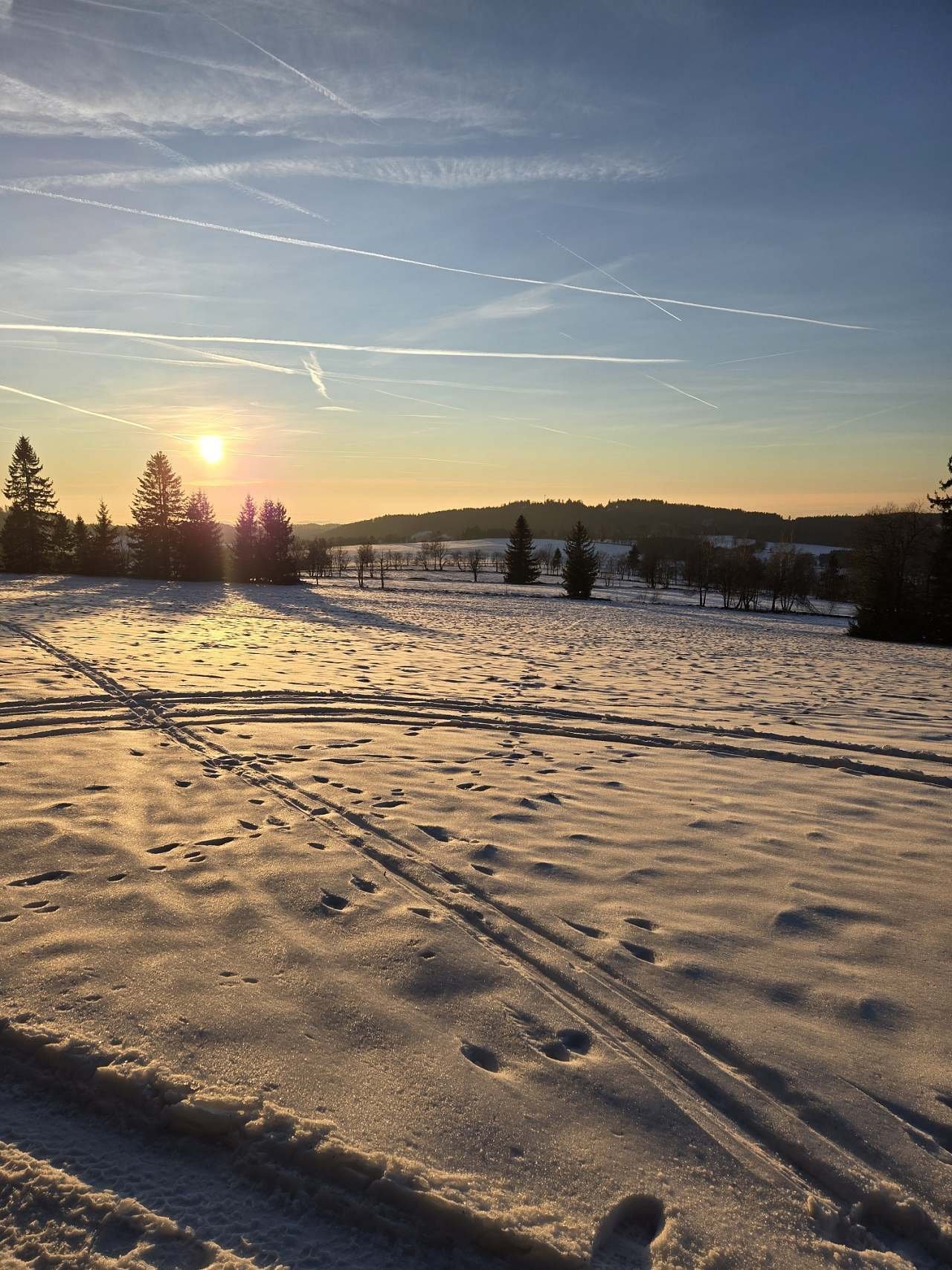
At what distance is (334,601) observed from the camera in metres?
34.8

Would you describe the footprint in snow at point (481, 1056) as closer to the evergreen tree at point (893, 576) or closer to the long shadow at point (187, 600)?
the long shadow at point (187, 600)

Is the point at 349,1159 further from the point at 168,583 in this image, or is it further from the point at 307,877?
the point at 168,583

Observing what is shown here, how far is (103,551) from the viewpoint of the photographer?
49938 mm

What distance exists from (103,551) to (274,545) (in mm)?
13832

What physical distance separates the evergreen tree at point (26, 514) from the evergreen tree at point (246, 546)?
16.2m

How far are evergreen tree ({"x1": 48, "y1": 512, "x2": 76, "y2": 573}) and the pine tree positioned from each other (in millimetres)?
2062

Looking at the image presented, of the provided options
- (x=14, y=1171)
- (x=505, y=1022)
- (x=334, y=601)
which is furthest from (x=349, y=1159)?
(x=334, y=601)

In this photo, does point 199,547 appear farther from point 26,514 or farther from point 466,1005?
point 466,1005

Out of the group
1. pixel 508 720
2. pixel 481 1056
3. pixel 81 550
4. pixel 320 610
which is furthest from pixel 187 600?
pixel 81 550

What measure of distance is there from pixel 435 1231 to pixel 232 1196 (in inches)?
29.1

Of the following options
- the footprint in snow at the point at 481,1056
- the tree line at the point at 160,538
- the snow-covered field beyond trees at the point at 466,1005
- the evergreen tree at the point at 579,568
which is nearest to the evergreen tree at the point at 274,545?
the tree line at the point at 160,538

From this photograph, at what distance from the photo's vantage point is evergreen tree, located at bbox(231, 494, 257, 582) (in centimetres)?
4794

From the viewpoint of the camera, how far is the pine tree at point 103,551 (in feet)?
161

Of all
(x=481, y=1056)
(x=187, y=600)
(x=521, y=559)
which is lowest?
(x=481, y=1056)
